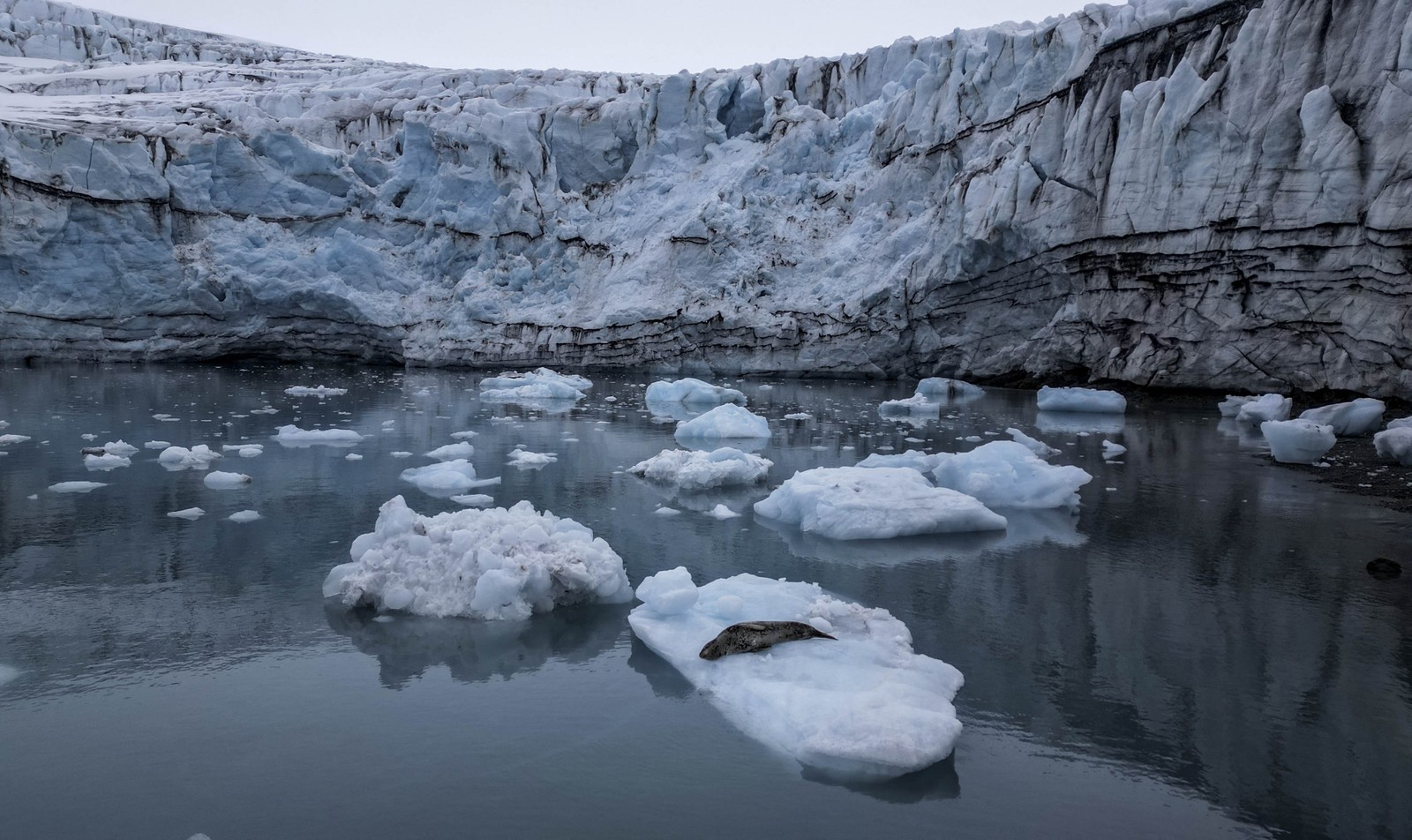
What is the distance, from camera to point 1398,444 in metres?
8.36

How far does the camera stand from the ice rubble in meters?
8.28

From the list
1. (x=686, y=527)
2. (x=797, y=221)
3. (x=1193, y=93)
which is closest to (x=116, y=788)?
(x=686, y=527)

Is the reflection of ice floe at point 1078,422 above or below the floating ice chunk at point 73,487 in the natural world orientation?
above

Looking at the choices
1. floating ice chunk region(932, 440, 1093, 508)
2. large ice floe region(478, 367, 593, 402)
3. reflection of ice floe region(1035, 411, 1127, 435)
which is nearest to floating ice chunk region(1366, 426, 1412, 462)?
reflection of ice floe region(1035, 411, 1127, 435)

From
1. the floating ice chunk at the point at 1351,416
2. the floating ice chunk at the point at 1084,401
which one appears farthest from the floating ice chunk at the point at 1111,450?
the floating ice chunk at the point at 1084,401

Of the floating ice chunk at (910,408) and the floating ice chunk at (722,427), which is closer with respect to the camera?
the floating ice chunk at (722,427)

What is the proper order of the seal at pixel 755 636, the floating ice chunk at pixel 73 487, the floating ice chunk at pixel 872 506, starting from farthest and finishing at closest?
the floating ice chunk at pixel 73 487 → the floating ice chunk at pixel 872 506 → the seal at pixel 755 636

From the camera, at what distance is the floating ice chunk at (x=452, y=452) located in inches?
325

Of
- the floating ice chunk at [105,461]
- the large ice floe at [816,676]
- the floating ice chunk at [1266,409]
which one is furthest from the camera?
the floating ice chunk at [1266,409]

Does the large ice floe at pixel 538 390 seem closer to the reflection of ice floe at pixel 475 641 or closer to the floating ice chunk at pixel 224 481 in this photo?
the floating ice chunk at pixel 224 481

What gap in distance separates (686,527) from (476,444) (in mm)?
4229

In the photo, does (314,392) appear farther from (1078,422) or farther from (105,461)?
(1078,422)

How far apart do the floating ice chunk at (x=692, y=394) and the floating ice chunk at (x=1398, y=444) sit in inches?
341

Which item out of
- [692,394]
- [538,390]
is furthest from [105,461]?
[692,394]
